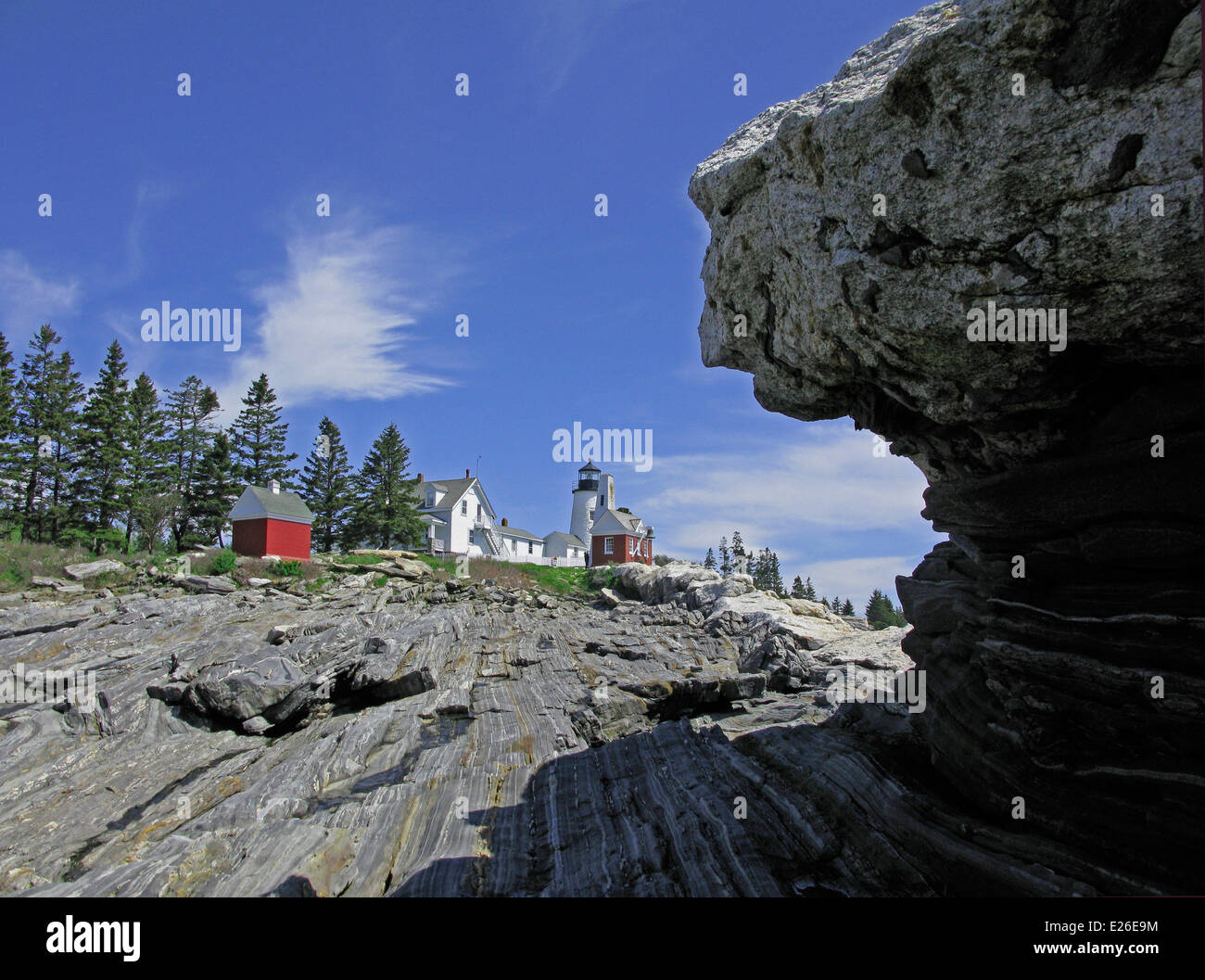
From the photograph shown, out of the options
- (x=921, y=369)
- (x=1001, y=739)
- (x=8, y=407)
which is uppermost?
(x=8, y=407)

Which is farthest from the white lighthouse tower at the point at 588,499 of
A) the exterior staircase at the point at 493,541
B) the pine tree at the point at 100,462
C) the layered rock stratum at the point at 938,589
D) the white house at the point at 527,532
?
the layered rock stratum at the point at 938,589

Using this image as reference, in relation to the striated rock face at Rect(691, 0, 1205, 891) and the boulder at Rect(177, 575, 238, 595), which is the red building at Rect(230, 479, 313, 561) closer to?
the boulder at Rect(177, 575, 238, 595)

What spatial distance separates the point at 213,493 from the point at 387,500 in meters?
15.0

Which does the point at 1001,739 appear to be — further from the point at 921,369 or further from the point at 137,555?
the point at 137,555

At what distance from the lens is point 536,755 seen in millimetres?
13641

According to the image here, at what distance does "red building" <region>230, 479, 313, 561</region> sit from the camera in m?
45.8

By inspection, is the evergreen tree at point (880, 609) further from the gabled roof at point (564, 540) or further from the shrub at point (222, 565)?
the shrub at point (222, 565)

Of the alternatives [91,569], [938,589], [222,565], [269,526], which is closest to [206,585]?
[222,565]

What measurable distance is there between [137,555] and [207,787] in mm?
34292

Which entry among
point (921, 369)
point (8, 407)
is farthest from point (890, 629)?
point (8, 407)

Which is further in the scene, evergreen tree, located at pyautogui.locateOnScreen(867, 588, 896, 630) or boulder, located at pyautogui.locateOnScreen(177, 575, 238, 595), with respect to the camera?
evergreen tree, located at pyautogui.locateOnScreen(867, 588, 896, 630)

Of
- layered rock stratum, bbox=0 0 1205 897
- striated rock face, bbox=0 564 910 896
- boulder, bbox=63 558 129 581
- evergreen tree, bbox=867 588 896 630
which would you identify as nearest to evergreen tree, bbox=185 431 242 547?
boulder, bbox=63 558 129 581

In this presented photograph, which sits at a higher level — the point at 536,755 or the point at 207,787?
the point at 536,755

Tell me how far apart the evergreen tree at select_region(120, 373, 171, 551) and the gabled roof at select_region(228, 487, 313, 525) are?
951 cm
